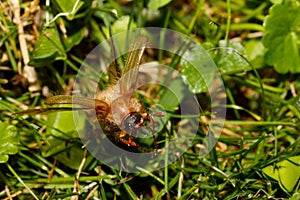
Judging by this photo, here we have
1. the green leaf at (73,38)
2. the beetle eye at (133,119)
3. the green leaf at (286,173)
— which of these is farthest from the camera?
the green leaf at (73,38)

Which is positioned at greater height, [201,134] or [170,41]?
[170,41]

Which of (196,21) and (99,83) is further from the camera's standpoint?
(196,21)

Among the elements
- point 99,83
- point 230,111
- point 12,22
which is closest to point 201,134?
point 230,111

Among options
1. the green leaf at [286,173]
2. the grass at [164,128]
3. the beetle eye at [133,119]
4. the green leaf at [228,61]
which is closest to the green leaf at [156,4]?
the grass at [164,128]

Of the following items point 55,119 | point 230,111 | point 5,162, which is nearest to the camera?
point 5,162

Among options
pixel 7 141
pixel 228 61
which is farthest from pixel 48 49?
pixel 228 61

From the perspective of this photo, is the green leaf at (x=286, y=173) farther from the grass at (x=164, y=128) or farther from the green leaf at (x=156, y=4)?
the green leaf at (x=156, y=4)

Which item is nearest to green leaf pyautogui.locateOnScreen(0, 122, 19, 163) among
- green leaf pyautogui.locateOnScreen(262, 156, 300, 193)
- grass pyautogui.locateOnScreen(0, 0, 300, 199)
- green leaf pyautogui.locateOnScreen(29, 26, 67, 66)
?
grass pyautogui.locateOnScreen(0, 0, 300, 199)

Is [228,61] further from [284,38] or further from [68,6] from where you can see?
[68,6]

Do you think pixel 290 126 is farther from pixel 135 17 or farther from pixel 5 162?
pixel 5 162
